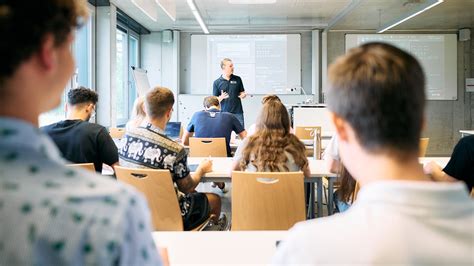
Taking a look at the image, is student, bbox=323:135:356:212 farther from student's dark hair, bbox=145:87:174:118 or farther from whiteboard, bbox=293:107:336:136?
whiteboard, bbox=293:107:336:136

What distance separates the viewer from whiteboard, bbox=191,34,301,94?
943cm

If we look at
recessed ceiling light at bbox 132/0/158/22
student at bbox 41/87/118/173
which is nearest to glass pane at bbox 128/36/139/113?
recessed ceiling light at bbox 132/0/158/22

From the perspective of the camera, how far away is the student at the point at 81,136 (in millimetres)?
2691

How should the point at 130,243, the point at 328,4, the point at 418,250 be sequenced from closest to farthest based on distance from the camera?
the point at 130,243, the point at 418,250, the point at 328,4

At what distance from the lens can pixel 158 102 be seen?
2.63 meters

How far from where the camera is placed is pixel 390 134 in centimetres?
79

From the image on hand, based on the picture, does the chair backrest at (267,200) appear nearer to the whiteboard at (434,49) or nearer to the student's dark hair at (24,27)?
the student's dark hair at (24,27)

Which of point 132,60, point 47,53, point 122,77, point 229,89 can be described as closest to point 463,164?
point 47,53

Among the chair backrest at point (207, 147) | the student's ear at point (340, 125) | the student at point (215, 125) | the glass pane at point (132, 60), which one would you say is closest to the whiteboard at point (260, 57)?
the glass pane at point (132, 60)

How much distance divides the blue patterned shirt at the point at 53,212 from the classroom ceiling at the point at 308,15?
6843 mm

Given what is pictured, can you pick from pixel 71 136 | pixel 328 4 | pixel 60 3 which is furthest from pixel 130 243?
pixel 328 4

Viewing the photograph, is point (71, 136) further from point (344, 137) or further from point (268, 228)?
point (344, 137)

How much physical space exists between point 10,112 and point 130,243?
24 centimetres

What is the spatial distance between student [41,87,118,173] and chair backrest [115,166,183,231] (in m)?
0.52
